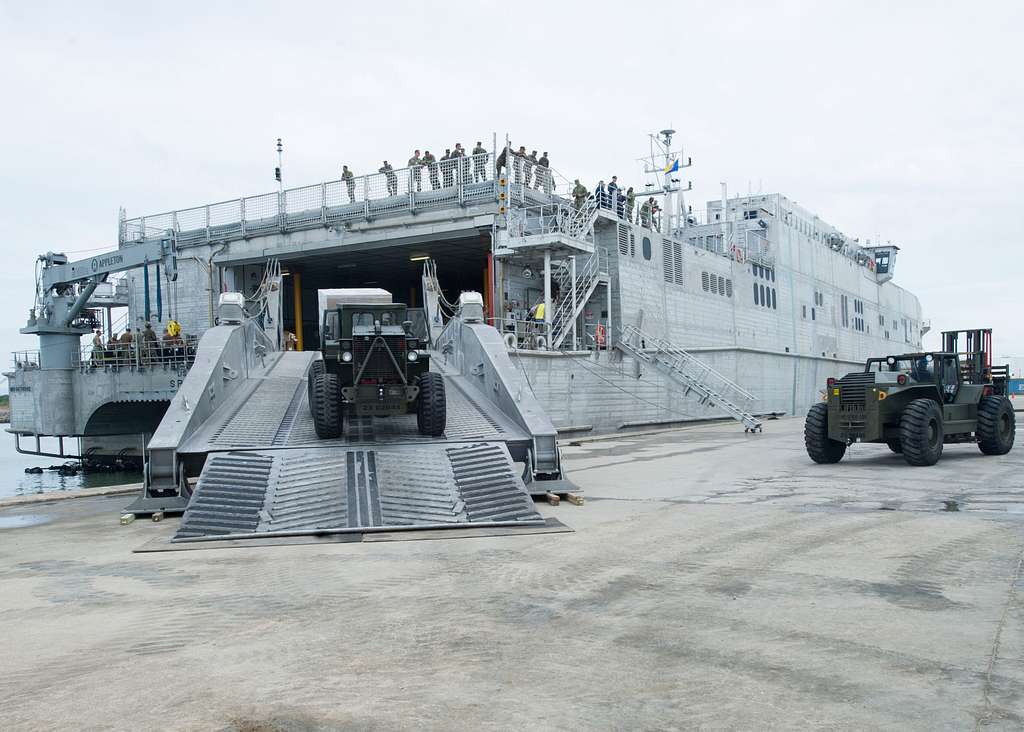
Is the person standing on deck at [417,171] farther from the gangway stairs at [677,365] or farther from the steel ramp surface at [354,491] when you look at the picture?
the steel ramp surface at [354,491]

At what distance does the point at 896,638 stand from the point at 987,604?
1196mm

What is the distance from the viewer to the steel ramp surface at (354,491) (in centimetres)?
911

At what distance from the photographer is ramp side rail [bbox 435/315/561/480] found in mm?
11750

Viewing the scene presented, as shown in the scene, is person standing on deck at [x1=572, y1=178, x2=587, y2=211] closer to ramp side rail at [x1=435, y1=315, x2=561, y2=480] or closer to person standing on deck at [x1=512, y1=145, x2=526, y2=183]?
person standing on deck at [x1=512, y1=145, x2=526, y2=183]

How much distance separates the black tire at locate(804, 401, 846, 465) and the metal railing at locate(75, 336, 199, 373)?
19.1 meters

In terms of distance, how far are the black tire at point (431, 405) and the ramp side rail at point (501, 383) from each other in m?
1.16

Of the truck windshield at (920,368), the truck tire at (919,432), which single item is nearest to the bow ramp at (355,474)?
the truck tire at (919,432)

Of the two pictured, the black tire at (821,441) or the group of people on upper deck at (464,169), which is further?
the group of people on upper deck at (464,169)

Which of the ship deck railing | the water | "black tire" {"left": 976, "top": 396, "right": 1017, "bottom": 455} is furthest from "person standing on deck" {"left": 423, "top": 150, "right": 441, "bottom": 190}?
"black tire" {"left": 976, "top": 396, "right": 1017, "bottom": 455}

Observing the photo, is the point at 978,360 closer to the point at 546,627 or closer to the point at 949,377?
the point at 949,377

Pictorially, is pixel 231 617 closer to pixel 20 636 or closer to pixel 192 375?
pixel 20 636

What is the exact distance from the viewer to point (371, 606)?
234 inches

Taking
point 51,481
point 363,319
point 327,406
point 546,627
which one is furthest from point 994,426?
point 51,481

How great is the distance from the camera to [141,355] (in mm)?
28453
